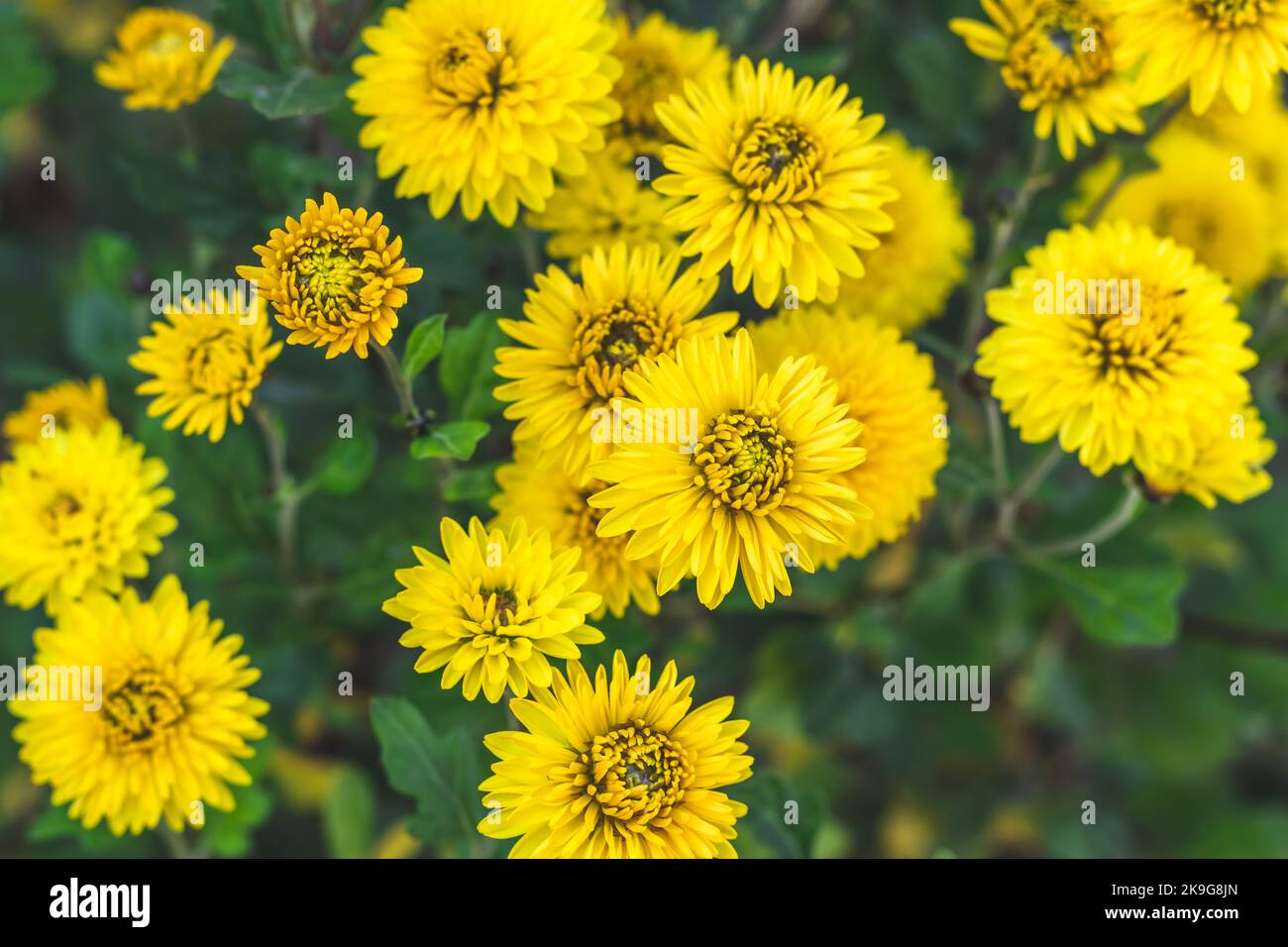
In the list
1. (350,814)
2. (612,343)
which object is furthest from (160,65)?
(350,814)

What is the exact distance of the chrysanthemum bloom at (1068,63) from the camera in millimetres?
980

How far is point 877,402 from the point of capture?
3.02ft

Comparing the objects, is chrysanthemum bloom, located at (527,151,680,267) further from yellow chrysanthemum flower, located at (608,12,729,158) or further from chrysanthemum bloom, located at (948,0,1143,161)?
chrysanthemum bloom, located at (948,0,1143,161)

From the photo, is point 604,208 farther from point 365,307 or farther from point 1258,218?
point 1258,218

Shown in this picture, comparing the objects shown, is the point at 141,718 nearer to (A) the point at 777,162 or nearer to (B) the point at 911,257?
(A) the point at 777,162

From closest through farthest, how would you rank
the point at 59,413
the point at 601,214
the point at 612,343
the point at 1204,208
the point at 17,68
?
the point at 612,343 < the point at 601,214 < the point at 59,413 < the point at 1204,208 < the point at 17,68

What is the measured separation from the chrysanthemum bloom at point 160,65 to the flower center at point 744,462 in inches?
25.1

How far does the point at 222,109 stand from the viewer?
74.1 inches

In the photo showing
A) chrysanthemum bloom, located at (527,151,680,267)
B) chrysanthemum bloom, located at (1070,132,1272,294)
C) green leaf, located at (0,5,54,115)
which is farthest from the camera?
green leaf, located at (0,5,54,115)

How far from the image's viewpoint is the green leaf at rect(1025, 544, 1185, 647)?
3.51 ft

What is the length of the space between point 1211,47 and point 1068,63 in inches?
4.5

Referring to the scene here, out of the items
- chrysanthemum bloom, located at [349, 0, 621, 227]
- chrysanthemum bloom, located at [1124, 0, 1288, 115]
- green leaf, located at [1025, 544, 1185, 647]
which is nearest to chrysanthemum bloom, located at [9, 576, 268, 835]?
chrysanthemum bloom, located at [349, 0, 621, 227]

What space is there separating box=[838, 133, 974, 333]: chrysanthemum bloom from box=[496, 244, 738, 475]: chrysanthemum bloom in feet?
0.74

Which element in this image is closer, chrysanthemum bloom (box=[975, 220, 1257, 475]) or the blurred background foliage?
chrysanthemum bloom (box=[975, 220, 1257, 475])
